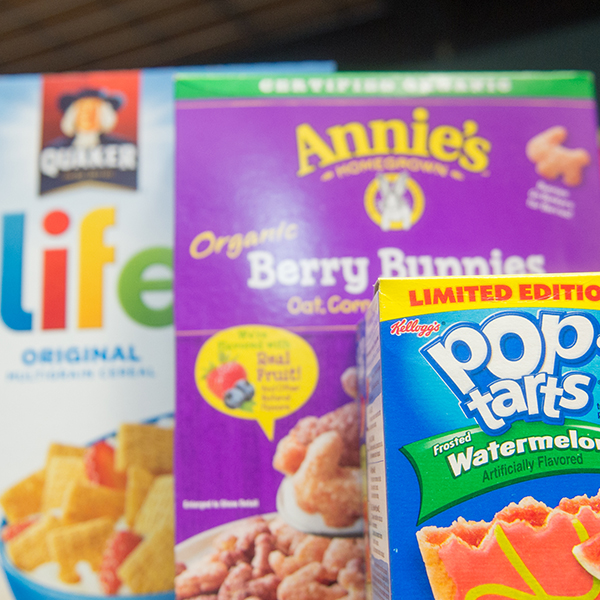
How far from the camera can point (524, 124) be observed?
1.43 metres

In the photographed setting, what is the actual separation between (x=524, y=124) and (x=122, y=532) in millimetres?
1195

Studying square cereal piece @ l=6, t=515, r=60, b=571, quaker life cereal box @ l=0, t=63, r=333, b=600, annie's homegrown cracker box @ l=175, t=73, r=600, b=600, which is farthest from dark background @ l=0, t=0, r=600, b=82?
square cereal piece @ l=6, t=515, r=60, b=571

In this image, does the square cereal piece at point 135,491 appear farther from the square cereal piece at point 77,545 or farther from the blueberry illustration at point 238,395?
the blueberry illustration at point 238,395

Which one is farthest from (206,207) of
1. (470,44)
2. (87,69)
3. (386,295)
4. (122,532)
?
(87,69)

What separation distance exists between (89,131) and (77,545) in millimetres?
956

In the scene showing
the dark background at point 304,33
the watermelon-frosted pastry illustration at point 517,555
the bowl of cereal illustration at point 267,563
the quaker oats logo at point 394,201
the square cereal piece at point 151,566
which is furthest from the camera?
the dark background at point 304,33

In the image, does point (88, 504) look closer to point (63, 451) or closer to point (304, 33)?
point (63, 451)

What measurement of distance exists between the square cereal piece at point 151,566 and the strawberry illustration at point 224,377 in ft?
1.38

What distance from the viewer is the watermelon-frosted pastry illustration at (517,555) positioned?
92 centimetres

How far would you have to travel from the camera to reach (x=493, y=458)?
0.97 meters

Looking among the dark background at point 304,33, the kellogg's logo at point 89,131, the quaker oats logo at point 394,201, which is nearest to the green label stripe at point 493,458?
the quaker oats logo at point 394,201

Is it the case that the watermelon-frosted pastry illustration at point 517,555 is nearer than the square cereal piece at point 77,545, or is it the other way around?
the watermelon-frosted pastry illustration at point 517,555

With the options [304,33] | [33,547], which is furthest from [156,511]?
[304,33]

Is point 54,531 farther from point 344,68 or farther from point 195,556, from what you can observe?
point 344,68
